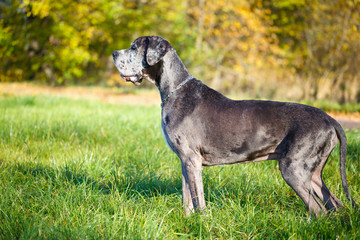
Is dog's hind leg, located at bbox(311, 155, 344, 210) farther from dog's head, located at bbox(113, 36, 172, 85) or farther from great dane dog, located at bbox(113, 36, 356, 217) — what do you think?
dog's head, located at bbox(113, 36, 172, 85)

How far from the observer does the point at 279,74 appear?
17516mm

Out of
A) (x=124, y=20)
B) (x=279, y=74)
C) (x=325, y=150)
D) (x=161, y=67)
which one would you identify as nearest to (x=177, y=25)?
(x=124, y=20)

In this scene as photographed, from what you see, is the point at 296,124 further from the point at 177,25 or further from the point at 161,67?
the point at 177,25

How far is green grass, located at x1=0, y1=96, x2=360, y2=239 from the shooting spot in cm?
285

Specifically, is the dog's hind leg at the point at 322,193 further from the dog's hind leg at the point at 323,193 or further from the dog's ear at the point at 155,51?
the dog's ear at the point at 155,51

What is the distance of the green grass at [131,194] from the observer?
285 centimetres

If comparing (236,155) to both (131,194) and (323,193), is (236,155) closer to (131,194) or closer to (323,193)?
(323,193)

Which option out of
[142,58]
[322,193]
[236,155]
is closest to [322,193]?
[322,193]

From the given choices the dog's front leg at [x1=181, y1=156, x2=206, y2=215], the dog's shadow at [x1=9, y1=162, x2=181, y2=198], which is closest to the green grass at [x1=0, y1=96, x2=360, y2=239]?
the dog's shadow at [x1=9, y1=162, x2=181, y2=198]

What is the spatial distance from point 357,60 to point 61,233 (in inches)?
568

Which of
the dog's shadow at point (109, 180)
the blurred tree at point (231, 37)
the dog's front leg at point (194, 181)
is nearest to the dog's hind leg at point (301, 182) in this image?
the dog's front leg at point (194, 181)

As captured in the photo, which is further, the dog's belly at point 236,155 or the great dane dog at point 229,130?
the dog's belly at point 236,155

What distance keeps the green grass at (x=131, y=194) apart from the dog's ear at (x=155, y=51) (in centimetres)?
142

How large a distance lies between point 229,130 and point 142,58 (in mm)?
1300
